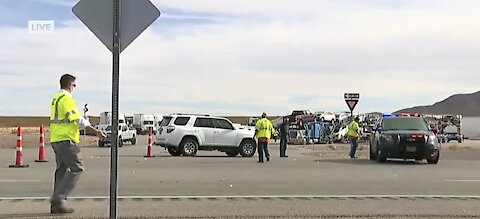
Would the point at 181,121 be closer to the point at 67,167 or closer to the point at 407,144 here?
the point at 407,144

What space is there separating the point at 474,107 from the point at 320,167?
14927 cm

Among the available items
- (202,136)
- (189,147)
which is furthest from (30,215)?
(202,136)

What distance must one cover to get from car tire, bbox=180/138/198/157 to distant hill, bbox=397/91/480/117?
126 meters

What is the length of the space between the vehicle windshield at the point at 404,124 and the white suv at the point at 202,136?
583cm

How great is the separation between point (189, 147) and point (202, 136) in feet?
2.23

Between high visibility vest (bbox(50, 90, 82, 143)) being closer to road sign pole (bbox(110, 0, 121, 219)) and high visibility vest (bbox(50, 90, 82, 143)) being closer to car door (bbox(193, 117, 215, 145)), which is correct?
road sign pole (bbox(110, 0, 121, 219))

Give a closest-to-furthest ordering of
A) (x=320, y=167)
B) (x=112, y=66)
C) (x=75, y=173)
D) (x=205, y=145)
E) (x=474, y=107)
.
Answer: (x=112, y=66)
(x=75, y=173)
(x=320, y=167)
(x=205, y=145)
(x=474, y=107)

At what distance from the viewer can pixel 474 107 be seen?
16062 cm

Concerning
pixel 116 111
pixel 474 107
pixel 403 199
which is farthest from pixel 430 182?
pixel 474 107

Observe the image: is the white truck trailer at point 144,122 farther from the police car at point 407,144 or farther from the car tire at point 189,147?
the police car at point 407,144

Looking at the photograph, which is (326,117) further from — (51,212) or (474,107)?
(474,107)

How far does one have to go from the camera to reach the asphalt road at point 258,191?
10.4 metres

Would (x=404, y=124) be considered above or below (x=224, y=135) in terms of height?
above

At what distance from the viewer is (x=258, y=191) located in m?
13.3
